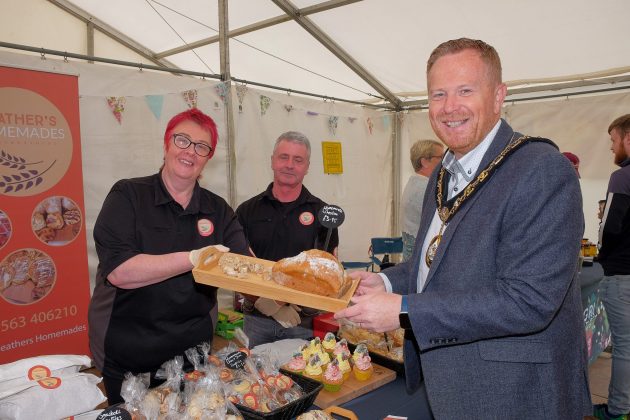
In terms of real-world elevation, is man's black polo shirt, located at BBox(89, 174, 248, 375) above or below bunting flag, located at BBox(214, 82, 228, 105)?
below

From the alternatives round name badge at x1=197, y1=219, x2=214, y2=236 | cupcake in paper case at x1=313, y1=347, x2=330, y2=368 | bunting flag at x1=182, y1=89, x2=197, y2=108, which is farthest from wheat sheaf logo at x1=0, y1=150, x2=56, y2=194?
cupcake in paper case at x1=313, y1=347, x2=330, y2=368

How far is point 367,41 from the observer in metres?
5.26

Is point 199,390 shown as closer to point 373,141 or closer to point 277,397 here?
point 277,397

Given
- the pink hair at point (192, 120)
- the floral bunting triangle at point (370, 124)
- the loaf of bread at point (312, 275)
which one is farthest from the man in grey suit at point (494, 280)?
the floral bunting triangle at point (370, 124)

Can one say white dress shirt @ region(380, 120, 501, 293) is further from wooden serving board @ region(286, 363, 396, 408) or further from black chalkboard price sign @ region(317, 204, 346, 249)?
→ wooden serving board @ region(286, 363, 396, 408)

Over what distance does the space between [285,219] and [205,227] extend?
3.11 ft

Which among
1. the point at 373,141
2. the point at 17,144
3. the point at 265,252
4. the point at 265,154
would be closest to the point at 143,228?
the point at 265,252

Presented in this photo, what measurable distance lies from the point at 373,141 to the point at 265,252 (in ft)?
12.7

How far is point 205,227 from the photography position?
2.18 meters

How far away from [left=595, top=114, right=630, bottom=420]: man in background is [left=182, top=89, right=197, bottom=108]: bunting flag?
144 inches

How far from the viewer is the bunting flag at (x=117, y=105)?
3.79 meters

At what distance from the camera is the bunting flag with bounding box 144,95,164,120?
13.2 feet

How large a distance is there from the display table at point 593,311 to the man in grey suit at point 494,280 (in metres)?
2.73

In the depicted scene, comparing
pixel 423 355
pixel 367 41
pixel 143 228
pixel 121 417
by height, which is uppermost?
pixel 367 41
